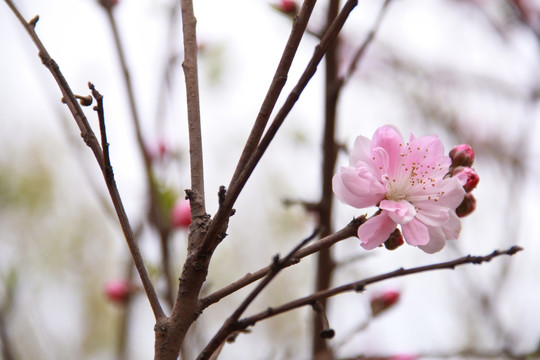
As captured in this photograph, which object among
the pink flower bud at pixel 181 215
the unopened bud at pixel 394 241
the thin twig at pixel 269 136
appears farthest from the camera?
the pink flower bud at pixel 181 215

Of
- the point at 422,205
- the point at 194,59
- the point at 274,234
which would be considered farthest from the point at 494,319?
the point at 274,234

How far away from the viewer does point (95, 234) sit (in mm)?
4992

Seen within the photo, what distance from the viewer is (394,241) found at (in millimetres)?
712

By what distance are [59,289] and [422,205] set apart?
4005 millimetres

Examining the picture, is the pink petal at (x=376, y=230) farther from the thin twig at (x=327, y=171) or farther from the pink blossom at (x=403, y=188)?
the thin twig at (x=327, y=171)

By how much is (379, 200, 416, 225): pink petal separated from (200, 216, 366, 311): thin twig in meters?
0.05

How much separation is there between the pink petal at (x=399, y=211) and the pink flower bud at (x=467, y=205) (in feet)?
0.29

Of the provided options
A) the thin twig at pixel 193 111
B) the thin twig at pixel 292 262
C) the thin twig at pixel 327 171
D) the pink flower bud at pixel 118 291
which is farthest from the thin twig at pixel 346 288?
the pink flower bud at pixel 118 291

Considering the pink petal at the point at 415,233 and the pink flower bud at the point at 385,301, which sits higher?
the pink flower bud at the point at 385,301

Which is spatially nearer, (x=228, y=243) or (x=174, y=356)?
(x=174, y=356)

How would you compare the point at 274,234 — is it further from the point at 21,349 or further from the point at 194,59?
the point at 194,59

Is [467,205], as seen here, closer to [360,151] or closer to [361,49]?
[360,151]

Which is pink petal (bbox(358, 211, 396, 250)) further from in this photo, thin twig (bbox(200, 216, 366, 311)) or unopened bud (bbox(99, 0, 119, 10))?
unopened bud (bbox(99, 0, 119, 10))

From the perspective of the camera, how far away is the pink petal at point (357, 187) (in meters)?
0.70
